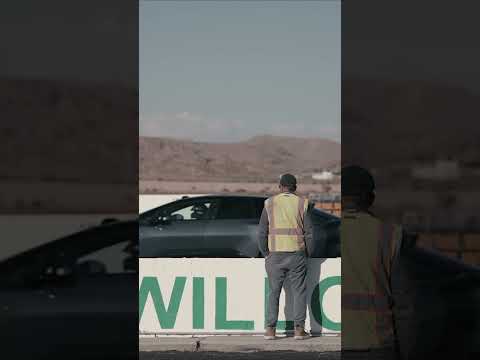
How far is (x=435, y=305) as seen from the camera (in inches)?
186

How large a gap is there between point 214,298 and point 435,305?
411cm

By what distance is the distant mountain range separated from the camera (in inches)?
2918

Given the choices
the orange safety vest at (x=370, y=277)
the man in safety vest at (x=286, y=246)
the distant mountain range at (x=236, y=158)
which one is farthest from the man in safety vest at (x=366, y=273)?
the distant mountain range at (x=236, y=158)

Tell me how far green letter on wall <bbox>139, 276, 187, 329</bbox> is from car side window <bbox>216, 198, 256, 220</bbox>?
273cm

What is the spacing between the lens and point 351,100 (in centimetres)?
529

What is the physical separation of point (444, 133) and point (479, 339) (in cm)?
123

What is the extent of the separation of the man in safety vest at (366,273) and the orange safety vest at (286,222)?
16.6ft

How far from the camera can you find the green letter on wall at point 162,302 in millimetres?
8641

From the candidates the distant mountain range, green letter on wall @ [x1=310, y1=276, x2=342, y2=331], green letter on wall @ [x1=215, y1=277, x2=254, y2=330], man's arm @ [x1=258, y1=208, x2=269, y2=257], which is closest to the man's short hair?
man's arm @ [x1=258, y1=208, x2=269, y2=257]

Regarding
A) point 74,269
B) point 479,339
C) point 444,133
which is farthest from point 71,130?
point 479,339

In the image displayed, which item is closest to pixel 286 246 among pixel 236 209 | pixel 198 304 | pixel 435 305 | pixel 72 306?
pixel 198 304

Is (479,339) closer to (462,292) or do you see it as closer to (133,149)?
(462,292)

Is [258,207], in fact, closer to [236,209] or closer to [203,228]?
[236,209]

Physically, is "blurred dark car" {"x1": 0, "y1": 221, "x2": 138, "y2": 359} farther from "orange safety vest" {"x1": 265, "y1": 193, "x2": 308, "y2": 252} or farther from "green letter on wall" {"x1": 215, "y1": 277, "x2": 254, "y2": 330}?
"orange safety vest" {"x1": 265, "y1": 193, "x2": 308, "y2": 252}
